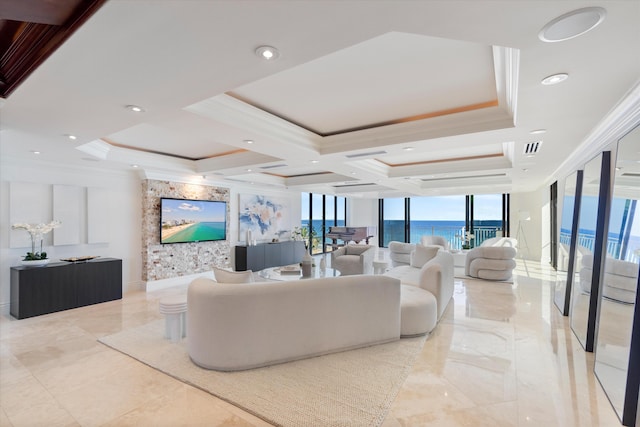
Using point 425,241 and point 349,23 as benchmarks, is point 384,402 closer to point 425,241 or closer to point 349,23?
point 349,23

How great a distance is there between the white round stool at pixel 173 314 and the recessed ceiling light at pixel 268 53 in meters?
3.07

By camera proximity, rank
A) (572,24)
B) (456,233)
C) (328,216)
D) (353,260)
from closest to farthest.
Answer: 1. (572,24)
2. (353,260)
3. (328,216)
4. (456,233)

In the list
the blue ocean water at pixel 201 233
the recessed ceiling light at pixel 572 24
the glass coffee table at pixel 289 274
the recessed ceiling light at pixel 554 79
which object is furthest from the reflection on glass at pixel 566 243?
the blue ocean water at pixel 201 233

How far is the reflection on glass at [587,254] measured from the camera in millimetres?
3396

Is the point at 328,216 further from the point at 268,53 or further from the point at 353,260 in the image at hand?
the point at 268,53

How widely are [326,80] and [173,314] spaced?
322cm

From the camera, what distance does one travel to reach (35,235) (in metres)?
5.10

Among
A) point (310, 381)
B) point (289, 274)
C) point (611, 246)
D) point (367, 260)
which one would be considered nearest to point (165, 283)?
point (289, 274)

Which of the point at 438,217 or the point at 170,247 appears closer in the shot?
the point at 170,247

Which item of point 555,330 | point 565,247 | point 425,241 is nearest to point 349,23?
point 555,330

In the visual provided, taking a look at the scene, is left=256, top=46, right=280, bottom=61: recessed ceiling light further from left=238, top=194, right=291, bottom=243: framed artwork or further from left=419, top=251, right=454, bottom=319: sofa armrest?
left=238, top=194, right=291, bottom=243: framed artwork

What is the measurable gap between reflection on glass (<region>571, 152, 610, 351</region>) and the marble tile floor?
0.25 m

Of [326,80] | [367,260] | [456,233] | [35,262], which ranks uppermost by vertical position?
[326,80]

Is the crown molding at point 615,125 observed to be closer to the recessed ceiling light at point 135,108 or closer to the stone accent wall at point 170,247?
the recessed ceiling light at point 135,108
